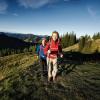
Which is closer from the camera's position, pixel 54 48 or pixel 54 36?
pixel 54 36

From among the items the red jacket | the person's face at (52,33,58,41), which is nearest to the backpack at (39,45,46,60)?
the red jacket

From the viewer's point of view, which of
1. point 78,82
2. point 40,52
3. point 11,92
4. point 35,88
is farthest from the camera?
point 40,52

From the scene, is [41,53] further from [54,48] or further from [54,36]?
[54,36]

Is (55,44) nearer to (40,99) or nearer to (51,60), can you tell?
(51,60)

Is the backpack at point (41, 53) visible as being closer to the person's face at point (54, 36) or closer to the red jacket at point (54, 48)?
the red jacket at point (54, 48)

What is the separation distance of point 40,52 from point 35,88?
3392mm

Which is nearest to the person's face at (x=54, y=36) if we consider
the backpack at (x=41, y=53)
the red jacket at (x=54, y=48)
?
the red jacket at (x=54, y=48)

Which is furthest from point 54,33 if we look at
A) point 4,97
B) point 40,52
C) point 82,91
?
point 4,97

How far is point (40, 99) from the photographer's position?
8469 mm

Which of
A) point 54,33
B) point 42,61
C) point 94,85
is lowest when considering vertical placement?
point 94,85

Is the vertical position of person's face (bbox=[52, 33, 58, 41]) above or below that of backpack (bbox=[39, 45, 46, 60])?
above

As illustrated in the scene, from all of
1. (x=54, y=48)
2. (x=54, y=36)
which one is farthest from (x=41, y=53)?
(x=54, y=36)

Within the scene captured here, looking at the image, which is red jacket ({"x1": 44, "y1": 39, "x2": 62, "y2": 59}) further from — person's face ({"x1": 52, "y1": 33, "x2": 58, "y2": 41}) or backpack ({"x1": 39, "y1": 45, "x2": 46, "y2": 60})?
backpack ({"x1": 39, "y1": 45, "x2": 46, "y2": 60})

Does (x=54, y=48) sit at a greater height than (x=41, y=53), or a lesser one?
greater
